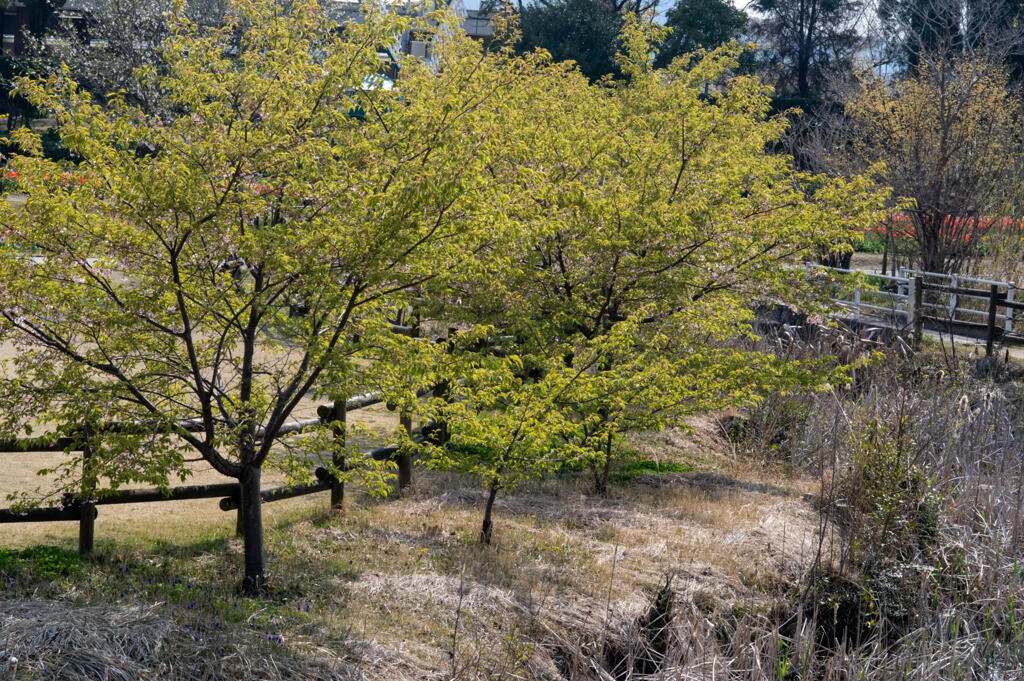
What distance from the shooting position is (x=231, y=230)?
6.06 metres

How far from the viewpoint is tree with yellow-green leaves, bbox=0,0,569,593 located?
5738mm

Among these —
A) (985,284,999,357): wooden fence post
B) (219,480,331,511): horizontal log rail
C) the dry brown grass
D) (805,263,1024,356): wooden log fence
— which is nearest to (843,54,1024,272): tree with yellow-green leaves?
(805,263,1024,356): wooden log fence

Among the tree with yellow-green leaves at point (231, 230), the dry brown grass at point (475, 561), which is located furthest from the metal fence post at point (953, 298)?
the tree with yellow-green leaves at point (231, 230)

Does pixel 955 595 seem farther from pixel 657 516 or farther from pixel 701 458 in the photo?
pixel 701 458

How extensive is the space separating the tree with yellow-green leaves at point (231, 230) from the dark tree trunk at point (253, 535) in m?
0.01

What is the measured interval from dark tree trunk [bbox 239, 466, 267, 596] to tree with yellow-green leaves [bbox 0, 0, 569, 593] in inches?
0.6

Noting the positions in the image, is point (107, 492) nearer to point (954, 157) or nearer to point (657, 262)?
point (657, 262)

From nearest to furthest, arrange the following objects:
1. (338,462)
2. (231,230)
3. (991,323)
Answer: (231,230)
(338,462)
(991,323)

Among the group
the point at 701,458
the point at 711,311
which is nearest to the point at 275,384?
the point at 711,311

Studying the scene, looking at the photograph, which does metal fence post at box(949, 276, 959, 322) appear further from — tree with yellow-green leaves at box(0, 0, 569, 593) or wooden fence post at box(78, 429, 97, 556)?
wooden fence post at box(78, 429, 97, 556)

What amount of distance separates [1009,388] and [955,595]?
803 cm

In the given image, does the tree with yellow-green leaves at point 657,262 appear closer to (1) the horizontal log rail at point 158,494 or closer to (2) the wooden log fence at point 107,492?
(2) the wooden log fence at point 107,492

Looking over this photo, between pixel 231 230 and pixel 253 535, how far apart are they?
2047mm

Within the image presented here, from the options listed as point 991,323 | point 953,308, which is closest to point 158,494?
point 953,308
